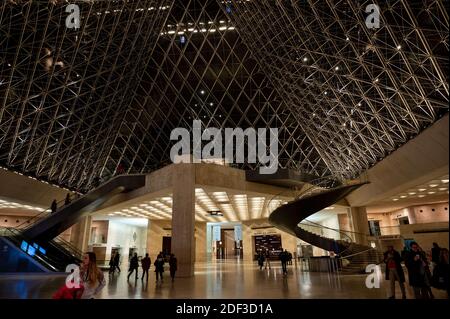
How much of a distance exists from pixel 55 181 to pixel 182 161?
1671 cm

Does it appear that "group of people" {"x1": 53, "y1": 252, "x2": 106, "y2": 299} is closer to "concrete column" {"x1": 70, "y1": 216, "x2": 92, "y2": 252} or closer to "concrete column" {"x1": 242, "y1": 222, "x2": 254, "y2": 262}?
"concrete column" {"x1": 70, "y1": 216, "x2": 92, "y2": 252}

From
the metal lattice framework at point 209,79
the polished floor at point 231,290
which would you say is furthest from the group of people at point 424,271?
the metal lattice framework at point 209,79

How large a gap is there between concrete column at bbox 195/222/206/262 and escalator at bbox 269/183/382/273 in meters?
19.3

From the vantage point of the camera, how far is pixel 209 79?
31516mm

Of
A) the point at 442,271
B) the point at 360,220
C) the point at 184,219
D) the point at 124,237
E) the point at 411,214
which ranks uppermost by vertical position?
the point at 411,214

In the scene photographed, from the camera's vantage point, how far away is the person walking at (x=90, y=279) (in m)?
3.71

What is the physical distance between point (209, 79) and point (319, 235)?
70.4 ft

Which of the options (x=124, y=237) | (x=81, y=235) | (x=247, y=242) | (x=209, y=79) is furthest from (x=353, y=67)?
(x=124, y=237)

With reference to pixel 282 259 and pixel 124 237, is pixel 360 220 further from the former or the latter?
pixel 124 237

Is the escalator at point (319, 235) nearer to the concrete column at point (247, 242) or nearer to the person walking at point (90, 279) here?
the person walking at point (90, 279)
